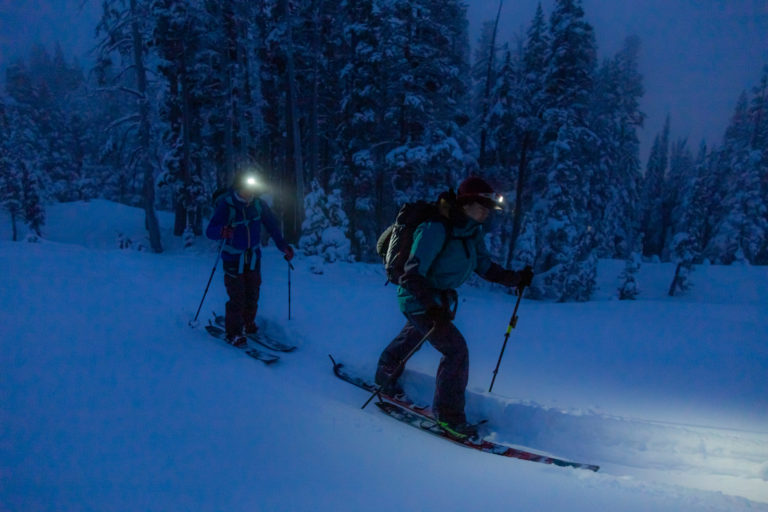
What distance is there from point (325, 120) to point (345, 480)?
85.3ft

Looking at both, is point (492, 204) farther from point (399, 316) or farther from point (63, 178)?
point (63, 178)

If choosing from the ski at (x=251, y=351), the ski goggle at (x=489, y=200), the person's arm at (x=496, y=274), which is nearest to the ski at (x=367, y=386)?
the ski at (x=251, y=351)

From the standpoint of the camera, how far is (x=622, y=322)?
7.79 meters

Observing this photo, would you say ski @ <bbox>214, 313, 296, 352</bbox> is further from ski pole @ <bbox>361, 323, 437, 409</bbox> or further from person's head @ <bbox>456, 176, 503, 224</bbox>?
person's head @ <bbox>456, 176, 503, 224</bbox>

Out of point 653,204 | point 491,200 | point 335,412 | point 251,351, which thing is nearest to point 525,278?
point 491,200

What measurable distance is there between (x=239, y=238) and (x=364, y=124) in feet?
57.9

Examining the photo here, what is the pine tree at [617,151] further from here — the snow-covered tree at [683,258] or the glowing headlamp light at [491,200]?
the glowing headlamp light at [491,200]

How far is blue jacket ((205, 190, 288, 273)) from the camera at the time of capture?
19.4 feet

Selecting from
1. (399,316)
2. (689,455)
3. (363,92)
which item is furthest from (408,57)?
(689,455)

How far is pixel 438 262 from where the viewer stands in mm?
4008

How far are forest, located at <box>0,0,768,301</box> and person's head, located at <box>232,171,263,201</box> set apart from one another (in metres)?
11.0

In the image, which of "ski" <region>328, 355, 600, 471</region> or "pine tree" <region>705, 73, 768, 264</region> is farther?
"pine tree" <region>705, 73, 768, 264</region>

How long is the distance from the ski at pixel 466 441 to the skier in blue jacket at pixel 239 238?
2.78m

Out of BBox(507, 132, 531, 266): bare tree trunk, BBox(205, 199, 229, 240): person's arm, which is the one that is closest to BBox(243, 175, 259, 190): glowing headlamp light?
BBox(205, 199, 229, 240): person's arm
